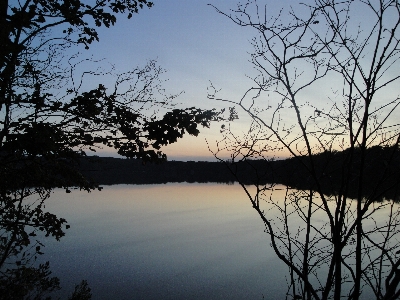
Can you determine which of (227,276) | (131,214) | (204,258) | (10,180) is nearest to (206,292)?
(227,276)

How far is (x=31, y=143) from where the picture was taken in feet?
9.15

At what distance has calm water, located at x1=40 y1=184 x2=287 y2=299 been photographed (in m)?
10.7

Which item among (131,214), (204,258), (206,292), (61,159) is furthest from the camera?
Result: (131,214)

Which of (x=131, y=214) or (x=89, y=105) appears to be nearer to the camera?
(x=89, y=105)

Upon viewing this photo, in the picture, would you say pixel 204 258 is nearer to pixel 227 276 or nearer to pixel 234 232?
pixel 227 276

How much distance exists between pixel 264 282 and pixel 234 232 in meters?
8.22

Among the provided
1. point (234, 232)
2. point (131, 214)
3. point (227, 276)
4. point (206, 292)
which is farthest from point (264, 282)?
point (131, 214)

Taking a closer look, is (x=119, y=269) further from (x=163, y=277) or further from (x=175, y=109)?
(x=175, y=109)

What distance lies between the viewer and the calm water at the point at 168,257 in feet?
35.0

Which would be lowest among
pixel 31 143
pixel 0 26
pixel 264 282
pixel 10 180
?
pixel 264 282

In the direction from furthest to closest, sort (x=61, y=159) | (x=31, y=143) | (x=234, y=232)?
(x=234, y=232), (x=61, y=159), (x=31, y=143)

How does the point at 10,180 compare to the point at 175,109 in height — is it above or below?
below

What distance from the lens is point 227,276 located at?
11.9m

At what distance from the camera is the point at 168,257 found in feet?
47.2
